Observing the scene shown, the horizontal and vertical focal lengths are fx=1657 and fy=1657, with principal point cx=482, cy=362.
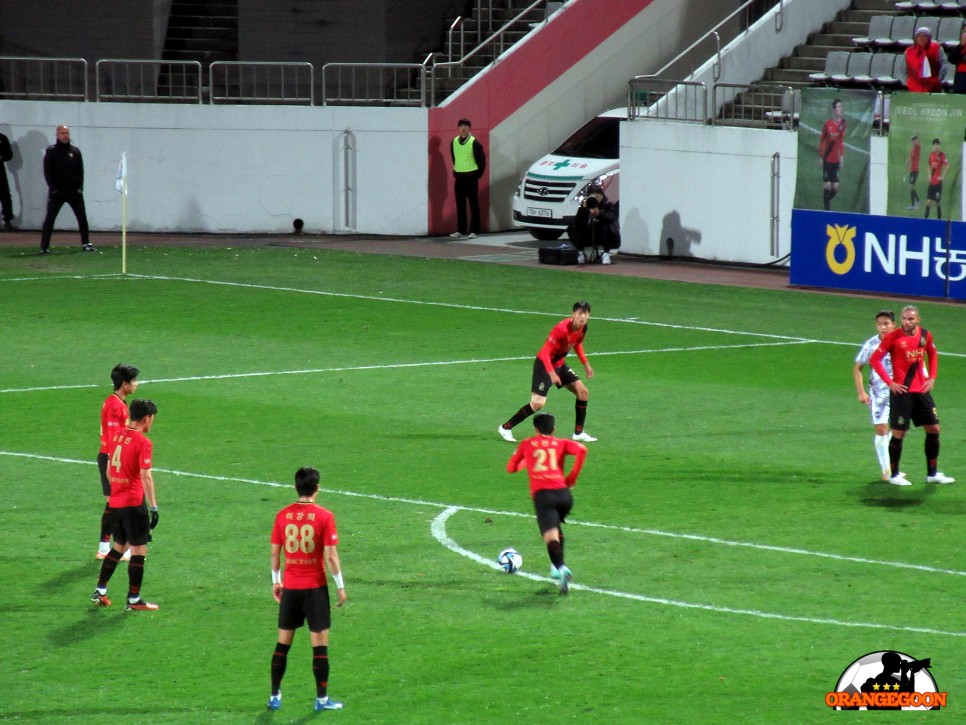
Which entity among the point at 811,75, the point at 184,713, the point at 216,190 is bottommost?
the point at 184,713

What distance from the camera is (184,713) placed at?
10.1 meters

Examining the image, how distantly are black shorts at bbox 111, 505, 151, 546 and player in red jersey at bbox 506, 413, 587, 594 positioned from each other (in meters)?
2.78

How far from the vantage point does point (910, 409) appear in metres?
15.9

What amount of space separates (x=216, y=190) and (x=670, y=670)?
27.4 meters

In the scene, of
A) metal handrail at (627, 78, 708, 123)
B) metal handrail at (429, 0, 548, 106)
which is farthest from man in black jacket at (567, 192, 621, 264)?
metal handrail at (429, 0, 548, 106)

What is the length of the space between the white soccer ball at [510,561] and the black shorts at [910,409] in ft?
15.3

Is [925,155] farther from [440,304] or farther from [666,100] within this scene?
[440,304]

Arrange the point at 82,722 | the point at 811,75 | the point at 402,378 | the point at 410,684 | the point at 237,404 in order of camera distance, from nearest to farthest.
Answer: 1. the point at 82,722
2. the point at 410,684
3. the point at 237,404
4. the point at 402,378
5. the point at 811,75

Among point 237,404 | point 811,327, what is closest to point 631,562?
point 237,404

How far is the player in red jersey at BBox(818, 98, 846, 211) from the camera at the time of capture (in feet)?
97.2

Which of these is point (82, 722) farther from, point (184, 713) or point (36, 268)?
point (36, 268)

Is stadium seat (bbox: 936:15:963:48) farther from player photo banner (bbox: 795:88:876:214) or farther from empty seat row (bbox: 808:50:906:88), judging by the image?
player photo banner (bbox: 795:88:876:214)

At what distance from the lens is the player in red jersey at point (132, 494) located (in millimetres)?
12102

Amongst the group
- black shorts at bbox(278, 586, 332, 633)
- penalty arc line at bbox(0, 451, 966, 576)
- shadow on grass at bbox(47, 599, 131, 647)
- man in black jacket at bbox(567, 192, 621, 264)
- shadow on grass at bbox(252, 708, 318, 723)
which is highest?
man in black jacket at bbox(567, 192, 621, 264)
